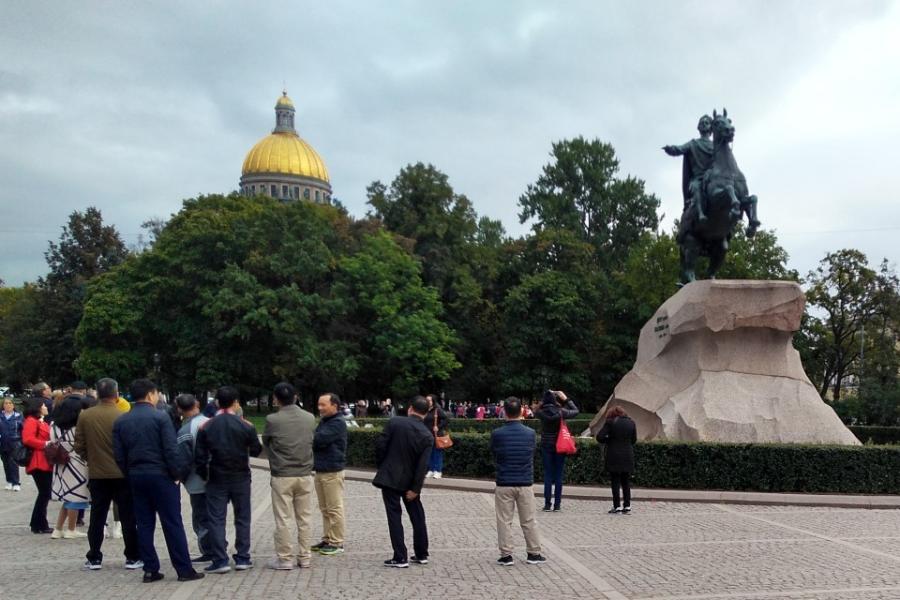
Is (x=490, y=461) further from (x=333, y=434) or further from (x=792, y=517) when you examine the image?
(x=333, y=434)

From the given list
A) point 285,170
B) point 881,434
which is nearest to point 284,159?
point 285,170

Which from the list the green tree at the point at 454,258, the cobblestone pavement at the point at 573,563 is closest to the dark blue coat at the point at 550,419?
the cobblestone pavement at the point at 573,563

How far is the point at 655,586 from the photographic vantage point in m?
7.61

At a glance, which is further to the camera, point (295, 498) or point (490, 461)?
point (490, 461)

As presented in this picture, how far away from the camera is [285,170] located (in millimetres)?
99688

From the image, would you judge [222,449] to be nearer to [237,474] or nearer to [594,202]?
[237,474]

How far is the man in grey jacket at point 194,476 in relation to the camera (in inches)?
329

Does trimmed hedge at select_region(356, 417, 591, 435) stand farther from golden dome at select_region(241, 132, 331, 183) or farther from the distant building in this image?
golden dome at select_region(241, 132, 331, 183)

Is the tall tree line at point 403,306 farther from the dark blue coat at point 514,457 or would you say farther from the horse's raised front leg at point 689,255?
the dark blue coat at point 514,457

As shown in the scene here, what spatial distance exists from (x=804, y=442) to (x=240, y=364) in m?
31.5

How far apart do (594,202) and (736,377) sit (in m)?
41.6

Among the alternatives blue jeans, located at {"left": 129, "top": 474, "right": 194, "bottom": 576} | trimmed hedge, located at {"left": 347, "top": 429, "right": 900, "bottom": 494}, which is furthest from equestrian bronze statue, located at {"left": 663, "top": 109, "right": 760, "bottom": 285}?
blue jeans, located at {"left": 129, "top": 474, "right": 194, "bottom": 576}

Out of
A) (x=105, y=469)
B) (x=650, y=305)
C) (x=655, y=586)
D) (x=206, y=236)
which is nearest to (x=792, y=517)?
(x=655, y=586)

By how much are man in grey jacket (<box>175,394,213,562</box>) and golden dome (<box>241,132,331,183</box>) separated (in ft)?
307
